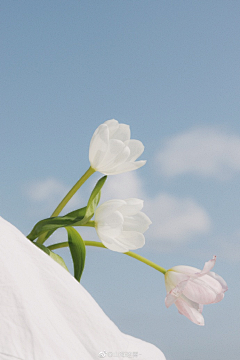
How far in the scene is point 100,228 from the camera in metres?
0.60

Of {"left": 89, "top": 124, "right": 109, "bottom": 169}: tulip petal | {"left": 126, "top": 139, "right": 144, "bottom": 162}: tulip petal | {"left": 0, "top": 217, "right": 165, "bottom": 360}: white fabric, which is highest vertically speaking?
{"left": 126, "top": 139, "right": 144, "bottom": 162}: tulip petal

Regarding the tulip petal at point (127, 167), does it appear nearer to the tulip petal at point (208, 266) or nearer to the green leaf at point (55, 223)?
the green leaf at point (55, 223)

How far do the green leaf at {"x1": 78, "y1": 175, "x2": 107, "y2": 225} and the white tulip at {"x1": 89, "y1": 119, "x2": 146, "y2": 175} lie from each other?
0.02 meters

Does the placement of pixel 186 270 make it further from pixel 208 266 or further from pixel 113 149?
pixel 113 149

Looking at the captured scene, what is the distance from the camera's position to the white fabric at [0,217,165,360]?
220 millimetres

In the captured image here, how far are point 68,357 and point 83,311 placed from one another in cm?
4

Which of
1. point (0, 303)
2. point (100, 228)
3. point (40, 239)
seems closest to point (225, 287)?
point (100, 228)

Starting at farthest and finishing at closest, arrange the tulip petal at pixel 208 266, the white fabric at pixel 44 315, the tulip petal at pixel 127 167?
the tulip petal at pixel 127 167, the tulip petal at pixel 208 266, the white fabric at pixel 44 315

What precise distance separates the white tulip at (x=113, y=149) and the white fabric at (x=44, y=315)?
0.36 meters

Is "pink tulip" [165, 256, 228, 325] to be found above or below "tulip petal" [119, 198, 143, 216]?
below

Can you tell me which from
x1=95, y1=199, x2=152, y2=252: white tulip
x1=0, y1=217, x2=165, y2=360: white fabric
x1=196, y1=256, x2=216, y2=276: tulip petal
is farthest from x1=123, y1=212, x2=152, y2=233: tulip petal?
x1=0, y1=217, x2=165, y2=360: white fabric

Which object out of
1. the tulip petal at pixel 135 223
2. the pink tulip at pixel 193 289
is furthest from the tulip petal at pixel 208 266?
the tulip petal at pixel 135 223

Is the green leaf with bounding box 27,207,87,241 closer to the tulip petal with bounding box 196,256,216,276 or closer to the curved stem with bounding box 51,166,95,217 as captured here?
the curved stem with bounding box 51,166,95,217

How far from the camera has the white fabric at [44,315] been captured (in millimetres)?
220
